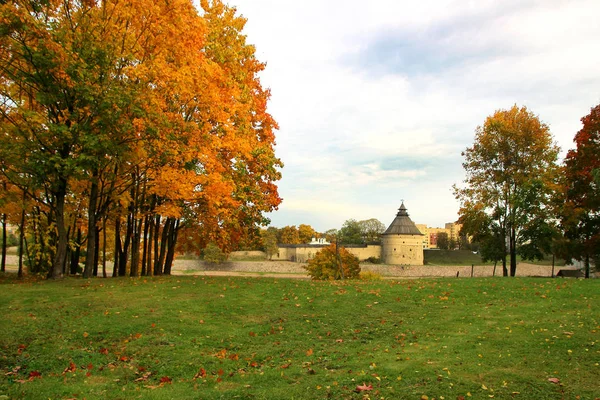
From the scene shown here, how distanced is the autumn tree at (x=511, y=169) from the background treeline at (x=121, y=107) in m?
15.9

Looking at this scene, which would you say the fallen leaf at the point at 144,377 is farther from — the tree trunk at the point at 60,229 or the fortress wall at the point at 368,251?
the fortress wall at the point at 368,251

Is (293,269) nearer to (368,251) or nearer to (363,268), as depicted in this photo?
(363,268)

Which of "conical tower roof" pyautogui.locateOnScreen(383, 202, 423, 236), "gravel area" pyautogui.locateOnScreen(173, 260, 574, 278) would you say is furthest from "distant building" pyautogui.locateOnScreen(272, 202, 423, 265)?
"gravel area" pyautogui.locateOnScreen(173, 260, 574, 278)

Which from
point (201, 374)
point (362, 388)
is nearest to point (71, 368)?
point (201, 374)

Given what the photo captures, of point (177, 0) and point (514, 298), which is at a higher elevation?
point (177, 0)

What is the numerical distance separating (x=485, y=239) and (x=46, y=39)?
87.9 ft

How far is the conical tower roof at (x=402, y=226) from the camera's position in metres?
70.8

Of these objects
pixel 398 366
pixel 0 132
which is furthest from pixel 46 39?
pixel 398 366

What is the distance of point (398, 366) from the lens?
6.46 m

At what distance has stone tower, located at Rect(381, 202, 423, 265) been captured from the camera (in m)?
69.8

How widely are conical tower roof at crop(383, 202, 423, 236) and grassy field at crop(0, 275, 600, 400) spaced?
58.1 metres

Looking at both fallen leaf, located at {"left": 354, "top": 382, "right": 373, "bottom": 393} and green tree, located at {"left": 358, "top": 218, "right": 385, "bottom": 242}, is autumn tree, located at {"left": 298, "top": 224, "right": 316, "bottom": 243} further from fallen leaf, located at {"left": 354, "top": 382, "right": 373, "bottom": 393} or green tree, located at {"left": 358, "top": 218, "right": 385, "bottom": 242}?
fallen leaf, located at {"left": 354, "top": 382, "right": 373, "bottom": 393}

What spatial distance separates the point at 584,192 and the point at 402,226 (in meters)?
45.3

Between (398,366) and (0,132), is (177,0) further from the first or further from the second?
(398,366)
